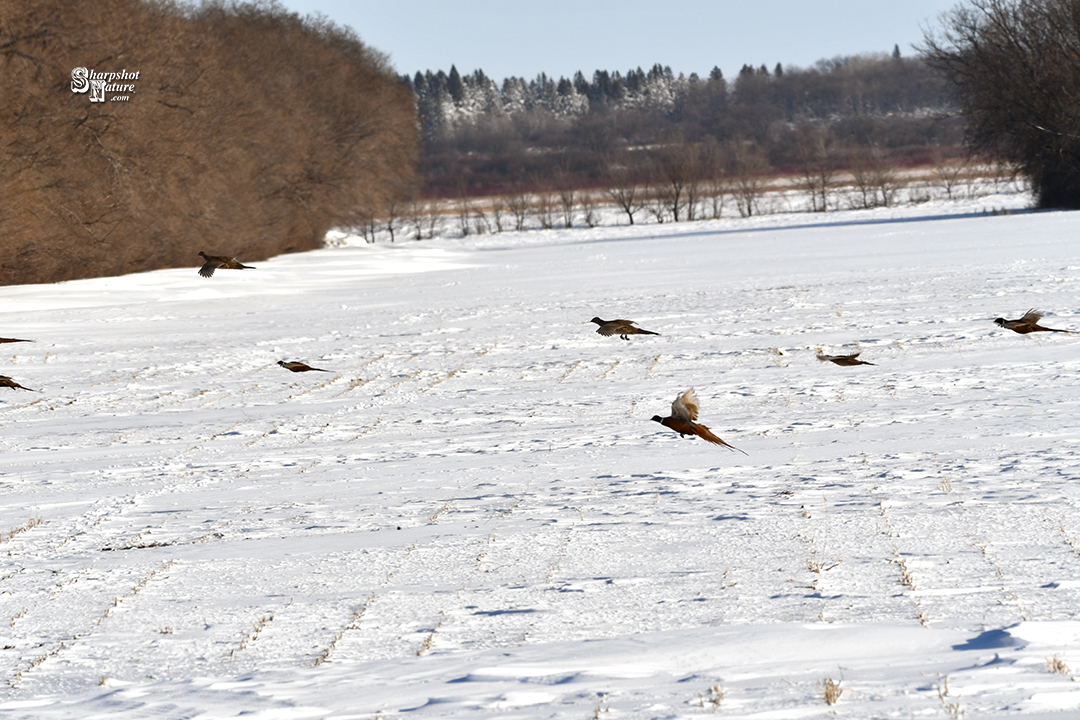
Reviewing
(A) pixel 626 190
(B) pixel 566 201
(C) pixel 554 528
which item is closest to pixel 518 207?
(B) pixel 566 201

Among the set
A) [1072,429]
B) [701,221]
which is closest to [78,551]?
[1072,429]

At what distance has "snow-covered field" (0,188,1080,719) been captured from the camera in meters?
4.71

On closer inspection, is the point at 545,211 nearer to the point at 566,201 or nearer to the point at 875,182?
the point at 566,201

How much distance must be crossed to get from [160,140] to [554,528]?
99.0 feet

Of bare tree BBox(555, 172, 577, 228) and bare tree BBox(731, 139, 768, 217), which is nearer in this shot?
bare tree BBox(731, 139, 768, 217)

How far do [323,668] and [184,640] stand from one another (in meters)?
0.88

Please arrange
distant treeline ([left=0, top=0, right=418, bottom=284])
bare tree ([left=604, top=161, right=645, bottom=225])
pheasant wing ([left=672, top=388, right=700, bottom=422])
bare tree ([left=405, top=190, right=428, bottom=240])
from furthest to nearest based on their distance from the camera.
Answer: bare tree ([left=604, top=161, right=645, bottom=225]) → bare tree ([left=405, top=190, right=428, bottom=240]) → distant treeline ([left=0, top=0, right=418, bottom=284]) → pheasant wing ([left=672, top=388, right=700, bottom=422])

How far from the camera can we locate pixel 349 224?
57.2 m

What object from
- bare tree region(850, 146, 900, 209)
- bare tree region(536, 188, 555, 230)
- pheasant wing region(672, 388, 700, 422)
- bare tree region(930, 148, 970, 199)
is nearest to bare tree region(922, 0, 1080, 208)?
bare tree region(930, 148, 970, 199)

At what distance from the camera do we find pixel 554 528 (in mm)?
7066

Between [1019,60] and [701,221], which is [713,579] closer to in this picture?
[1019,60]

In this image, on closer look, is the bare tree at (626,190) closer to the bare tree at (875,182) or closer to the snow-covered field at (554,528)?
the bare tree at (875,182)

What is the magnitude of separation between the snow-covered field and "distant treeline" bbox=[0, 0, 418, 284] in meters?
13.9

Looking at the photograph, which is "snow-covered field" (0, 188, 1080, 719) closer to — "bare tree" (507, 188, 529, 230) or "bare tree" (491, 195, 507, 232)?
"bare tree" (491, 195, 507, 232)
